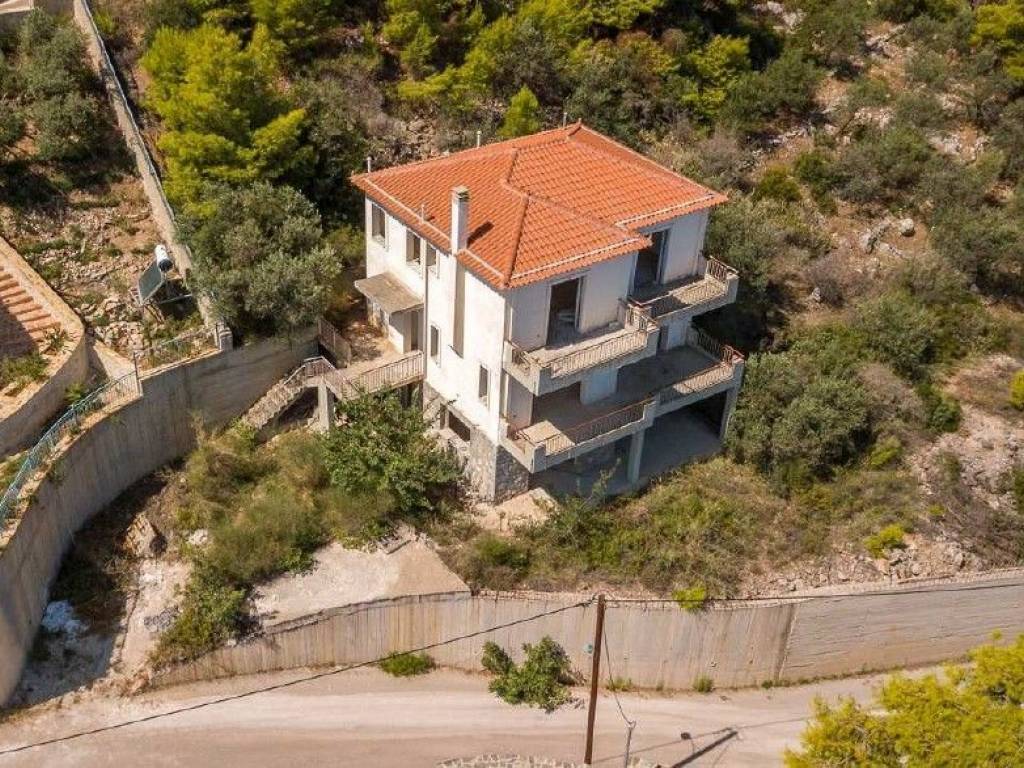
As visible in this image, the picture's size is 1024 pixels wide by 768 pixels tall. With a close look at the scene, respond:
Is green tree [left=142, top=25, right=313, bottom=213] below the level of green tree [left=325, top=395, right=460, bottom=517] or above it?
above

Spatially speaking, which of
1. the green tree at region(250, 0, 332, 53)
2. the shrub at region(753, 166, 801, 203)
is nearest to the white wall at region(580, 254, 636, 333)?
the shrub at region(753, 166, 801, 203)

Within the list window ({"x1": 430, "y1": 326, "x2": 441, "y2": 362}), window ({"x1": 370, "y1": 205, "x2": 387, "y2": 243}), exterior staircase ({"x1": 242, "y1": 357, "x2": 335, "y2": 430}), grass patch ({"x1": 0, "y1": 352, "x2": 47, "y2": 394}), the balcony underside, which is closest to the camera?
grass patch ({"x1": 0, "y1": 352, "x2": 47, "y2": 394})

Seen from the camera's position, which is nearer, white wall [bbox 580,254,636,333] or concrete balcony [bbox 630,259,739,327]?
white wall [bbox 580,254,636,333]

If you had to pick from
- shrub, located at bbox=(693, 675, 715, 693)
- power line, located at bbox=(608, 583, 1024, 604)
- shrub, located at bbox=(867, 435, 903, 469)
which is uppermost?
shrub, located at bbox=(867, 435, 903, 469)

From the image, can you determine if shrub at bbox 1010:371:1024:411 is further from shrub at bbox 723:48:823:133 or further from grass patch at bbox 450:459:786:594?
shrub at bbox 723:48:823:133

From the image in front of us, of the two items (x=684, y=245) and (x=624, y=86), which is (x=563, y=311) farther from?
(x=624, y=86)
